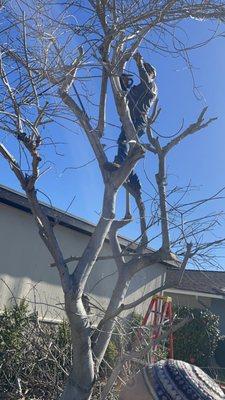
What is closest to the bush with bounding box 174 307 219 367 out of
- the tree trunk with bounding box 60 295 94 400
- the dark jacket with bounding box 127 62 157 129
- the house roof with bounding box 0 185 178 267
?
the house roof with bounding box 0 185 178 267

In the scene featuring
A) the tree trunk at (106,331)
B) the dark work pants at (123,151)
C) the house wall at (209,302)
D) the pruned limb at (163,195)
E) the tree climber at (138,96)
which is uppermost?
the house wall at (209,302)

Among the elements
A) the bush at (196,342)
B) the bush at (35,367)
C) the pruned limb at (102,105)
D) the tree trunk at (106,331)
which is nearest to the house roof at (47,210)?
the bush at (35,367)

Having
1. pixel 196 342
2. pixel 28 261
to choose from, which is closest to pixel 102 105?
pixel 28 261

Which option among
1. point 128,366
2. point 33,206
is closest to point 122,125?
point 33,206

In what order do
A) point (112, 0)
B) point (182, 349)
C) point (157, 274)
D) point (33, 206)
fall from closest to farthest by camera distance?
point (33, 206), point (112, 0), point (157, 274), point (182, 349)

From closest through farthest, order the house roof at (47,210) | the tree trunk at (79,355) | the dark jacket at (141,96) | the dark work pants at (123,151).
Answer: the tree trunk at (79,355), the dark work pants at (123,151), the dark jacket at (141,96), the house roof at (47,210)

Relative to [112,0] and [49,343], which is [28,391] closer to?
[49,343]

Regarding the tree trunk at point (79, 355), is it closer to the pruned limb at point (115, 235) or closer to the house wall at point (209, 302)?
the pruned limb at point (115, 235)

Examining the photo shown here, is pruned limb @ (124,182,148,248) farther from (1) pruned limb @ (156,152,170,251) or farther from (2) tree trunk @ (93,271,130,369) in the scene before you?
(2) tree trunk @ (93,271,130,369)

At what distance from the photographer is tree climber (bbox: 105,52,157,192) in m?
5.12

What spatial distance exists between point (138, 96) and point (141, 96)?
77 millimetres

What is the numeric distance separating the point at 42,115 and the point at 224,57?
1.86 meters

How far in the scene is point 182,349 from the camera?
14.9 meters

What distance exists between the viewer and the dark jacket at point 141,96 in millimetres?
5168
